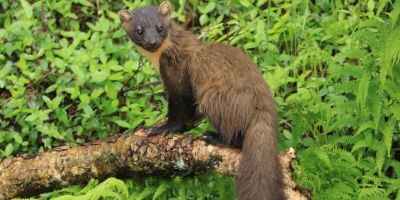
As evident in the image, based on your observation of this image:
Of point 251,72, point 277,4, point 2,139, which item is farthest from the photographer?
point 277,4

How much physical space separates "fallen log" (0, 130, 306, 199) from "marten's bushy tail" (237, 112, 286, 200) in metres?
0.43

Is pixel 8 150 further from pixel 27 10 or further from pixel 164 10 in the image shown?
pixel 164 10

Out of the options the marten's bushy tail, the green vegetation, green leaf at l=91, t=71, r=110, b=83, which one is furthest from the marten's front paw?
green leaf at l=91, t=71, r=110, b=83

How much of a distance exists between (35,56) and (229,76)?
3273 millimetres

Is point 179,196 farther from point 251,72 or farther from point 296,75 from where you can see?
point 296,75

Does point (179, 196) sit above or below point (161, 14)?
below

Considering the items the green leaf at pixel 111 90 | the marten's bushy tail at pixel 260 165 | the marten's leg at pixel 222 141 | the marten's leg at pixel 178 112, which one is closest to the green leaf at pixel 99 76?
the green leaf at pixel 111 90

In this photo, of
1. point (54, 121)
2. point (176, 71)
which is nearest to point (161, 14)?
point (176, 71)

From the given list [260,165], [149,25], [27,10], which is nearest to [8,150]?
[27,10]

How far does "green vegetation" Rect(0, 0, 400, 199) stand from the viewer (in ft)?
19.8

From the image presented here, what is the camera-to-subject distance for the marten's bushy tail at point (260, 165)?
5.31 metres

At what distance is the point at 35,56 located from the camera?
842 centimetres

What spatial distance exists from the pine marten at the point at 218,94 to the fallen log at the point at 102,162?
205mm

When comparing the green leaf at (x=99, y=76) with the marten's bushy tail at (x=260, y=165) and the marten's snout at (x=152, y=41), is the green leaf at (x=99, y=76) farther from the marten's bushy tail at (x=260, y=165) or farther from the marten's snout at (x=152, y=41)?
the marten's bushy tail at (x=260, y=165)
